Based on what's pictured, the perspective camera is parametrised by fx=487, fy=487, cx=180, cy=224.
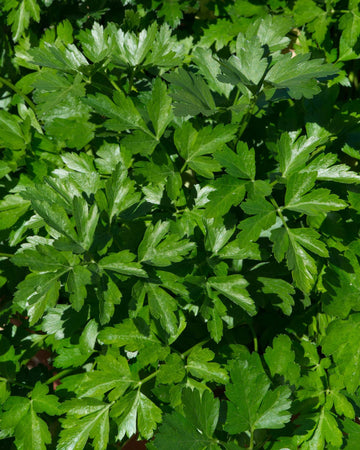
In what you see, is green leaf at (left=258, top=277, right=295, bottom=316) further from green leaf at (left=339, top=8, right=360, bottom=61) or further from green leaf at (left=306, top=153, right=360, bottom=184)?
green leaf at (left=339, top=8, right=360, bottom=61)

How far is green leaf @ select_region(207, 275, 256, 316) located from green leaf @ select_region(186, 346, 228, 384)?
14cm

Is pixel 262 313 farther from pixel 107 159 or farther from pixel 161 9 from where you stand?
pixel 161 9

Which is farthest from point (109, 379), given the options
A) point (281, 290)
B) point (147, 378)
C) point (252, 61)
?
point (252, 61)

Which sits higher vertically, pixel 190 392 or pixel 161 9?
pixel 161 9

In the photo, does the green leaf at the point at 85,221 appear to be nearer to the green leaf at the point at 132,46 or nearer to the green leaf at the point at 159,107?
the green leaf at the point at 159,107

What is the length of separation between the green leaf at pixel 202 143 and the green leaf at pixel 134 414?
55 cm

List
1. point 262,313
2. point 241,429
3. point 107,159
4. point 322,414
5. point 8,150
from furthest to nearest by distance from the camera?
point 262,313 < point 8,150 < point 107,159 < point 322,414 < point 241,429

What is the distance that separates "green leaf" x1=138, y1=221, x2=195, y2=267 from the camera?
107 centimetres

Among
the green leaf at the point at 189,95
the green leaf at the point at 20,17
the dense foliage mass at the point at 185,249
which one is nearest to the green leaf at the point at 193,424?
the dense foliage mass at the point at 185,249

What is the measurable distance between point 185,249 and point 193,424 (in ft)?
1.21

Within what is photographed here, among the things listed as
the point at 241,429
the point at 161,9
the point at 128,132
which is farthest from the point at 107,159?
the point at 241,429

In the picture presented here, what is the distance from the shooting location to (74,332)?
4.23 ft

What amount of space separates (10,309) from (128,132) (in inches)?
23.7

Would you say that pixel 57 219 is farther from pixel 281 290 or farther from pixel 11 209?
pixel 281 290
